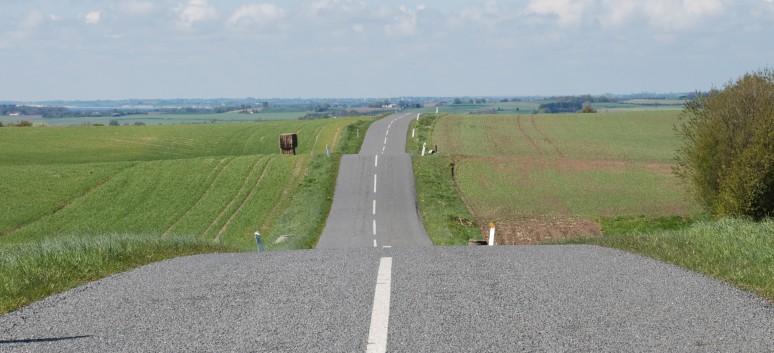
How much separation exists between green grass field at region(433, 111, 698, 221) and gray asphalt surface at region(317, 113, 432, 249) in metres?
3.72

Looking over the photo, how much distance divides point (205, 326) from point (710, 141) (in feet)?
95.0

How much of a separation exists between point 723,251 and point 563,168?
140 ft

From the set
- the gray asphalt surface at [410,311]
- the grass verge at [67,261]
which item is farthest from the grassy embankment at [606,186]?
the grass verge at [67,261]

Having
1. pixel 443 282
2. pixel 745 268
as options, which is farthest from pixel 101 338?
pixel 745 268

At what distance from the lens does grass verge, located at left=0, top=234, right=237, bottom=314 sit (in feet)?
30.5

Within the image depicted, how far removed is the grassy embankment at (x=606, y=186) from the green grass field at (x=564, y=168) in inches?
2.4

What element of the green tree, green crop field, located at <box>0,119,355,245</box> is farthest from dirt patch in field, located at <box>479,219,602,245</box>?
green crop field, located at <box>0,119,355,245</box>

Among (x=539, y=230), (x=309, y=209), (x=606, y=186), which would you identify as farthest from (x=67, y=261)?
(x=606, y=186)

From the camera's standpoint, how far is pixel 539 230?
117ft

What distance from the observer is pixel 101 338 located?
713cm

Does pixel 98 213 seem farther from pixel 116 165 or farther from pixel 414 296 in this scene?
pixel 414 296

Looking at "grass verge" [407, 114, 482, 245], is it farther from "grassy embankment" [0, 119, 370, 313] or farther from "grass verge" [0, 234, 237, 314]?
"grass verge" [0, 234, 237, 314]

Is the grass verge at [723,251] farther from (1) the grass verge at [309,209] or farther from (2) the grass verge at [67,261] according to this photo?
(1) the grass verge at [309,209]

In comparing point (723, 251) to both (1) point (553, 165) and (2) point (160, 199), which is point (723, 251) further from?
(1) point (553, 165)
